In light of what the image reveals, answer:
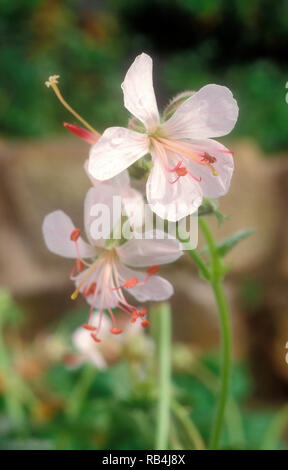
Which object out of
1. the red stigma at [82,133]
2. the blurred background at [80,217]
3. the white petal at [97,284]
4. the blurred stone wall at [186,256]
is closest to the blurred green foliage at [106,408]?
the blurred background at [80,217]

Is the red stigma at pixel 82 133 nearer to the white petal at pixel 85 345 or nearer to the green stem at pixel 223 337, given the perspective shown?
the green stem at pixel 223 337

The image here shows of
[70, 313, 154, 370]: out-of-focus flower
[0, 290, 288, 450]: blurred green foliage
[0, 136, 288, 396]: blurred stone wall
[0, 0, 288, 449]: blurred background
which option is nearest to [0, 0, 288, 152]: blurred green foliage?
[0, 0, 288, 449]: blurred background

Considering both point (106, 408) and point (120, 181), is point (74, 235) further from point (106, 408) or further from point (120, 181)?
point (106, 408)

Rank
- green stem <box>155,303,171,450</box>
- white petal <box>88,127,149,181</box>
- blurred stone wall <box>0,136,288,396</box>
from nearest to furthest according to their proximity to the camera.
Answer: white petal <box>88,127,149,181</box> < green stem <box>155,303,171,450</box> < blurred stone wall <box>0,136,288,396</box>

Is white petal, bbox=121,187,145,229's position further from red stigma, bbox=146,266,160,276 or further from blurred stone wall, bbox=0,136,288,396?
blurred stone wall, bbox=0,136,288,396

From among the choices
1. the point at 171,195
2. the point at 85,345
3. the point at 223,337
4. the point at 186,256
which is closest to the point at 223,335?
the point at 223,337
